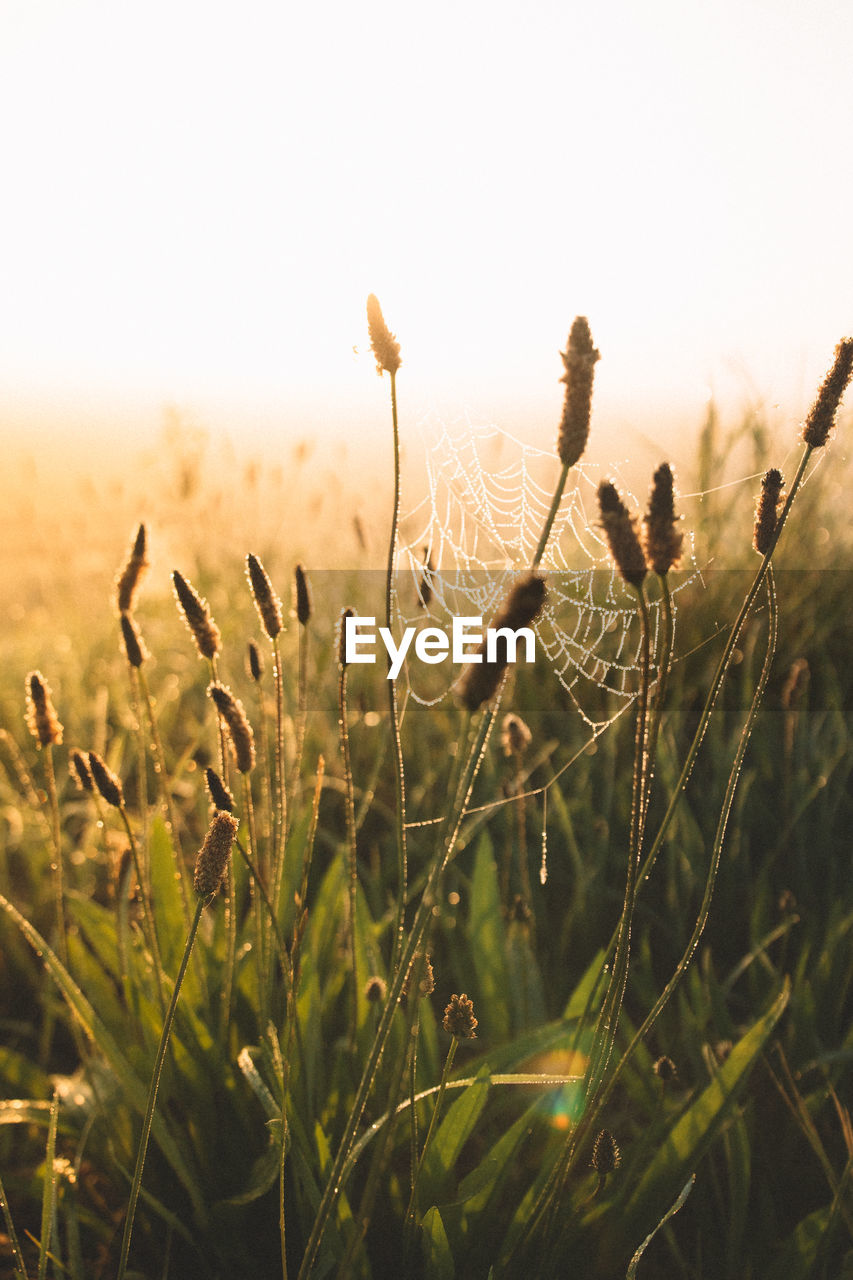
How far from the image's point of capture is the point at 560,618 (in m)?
3.21

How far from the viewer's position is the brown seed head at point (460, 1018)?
2.91 ft

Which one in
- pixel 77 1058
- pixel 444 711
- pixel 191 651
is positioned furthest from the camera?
pixel 191 651

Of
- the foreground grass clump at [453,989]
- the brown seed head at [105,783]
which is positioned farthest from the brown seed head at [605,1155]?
the brown seed head at [105,783]

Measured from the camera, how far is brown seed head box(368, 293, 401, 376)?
32.4 inches

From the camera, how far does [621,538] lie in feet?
2.19

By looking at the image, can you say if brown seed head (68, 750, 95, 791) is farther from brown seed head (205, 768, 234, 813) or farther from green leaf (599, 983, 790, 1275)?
green leaf (599, 983, 790, 1275)

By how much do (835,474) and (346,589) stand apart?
188 cm

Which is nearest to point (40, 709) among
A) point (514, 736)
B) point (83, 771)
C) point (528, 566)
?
point (83, 771)

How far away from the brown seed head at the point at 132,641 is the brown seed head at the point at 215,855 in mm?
453

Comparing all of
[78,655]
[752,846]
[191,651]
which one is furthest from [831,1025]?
[78,655]

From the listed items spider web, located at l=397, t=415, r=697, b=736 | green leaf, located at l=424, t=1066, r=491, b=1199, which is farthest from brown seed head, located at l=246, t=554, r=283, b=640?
spider web, located at l=397, t=415, r=697, b=736

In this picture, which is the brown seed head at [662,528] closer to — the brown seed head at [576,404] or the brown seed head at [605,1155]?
the brown seed head at [576,404]

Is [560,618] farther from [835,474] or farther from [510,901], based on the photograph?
[510,901]

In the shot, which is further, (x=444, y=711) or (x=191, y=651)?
(x=191, y=651)
